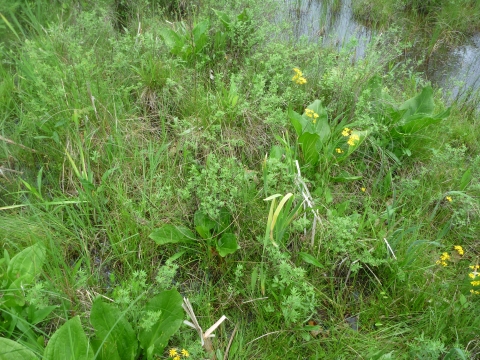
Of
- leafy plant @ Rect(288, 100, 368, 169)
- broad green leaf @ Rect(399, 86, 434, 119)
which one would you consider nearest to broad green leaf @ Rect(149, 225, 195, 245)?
leafy plant @ Rect(288, 100, 368, 169)

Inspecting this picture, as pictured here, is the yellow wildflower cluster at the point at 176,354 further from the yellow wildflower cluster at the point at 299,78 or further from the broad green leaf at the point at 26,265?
the yellow wildflower cluster at the point at 299,78

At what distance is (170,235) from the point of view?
1.88 m

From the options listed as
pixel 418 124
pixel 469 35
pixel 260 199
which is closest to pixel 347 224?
pixel 260 199

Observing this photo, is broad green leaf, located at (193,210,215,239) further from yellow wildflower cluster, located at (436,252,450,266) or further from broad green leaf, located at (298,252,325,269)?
yellow wildflower cluster, located at (436,252,450,266)

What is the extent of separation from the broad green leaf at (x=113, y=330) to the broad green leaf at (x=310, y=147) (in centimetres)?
135

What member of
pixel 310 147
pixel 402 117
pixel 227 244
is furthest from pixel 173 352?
Result: pixel 402 117

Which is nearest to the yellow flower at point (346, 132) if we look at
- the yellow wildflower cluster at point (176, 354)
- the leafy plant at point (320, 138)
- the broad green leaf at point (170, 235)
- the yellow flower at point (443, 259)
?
the leafy plant at point (320, 138)

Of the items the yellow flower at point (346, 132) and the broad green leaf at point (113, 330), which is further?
the yellow flower at point (346, 132)

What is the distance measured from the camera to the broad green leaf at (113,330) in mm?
1446

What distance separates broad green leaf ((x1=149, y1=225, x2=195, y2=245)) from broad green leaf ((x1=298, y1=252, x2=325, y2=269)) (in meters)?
0.55

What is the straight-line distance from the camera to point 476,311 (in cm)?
176

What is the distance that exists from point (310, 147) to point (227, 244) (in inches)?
31.9

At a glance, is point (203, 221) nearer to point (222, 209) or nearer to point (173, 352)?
point (222, 209)

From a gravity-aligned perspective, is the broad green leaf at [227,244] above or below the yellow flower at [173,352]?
above
